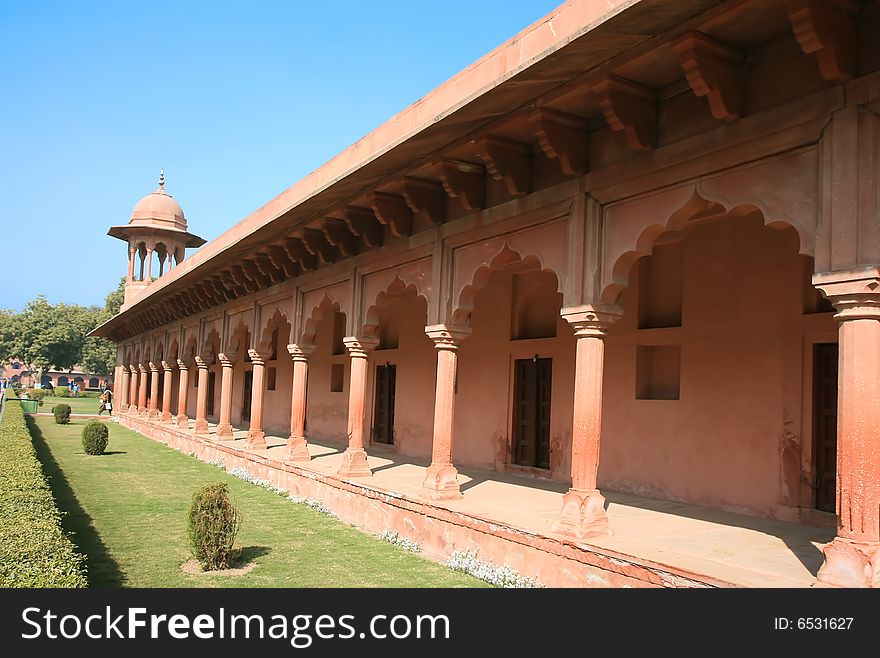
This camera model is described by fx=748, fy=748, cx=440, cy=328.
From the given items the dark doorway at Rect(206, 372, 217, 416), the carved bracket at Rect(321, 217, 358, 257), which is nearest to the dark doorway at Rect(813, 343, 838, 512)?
the carved bracket at Rect(321, 217, 358, 257)

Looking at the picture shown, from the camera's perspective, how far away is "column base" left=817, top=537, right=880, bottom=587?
14.1ft

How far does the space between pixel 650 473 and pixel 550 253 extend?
312 cm

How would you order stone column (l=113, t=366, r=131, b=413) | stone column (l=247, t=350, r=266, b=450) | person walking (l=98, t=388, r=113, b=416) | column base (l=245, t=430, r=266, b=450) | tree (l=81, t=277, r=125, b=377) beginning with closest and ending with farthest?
column base (l=245, t=430, r=266, b=450) → stone column (l=247, t=350, r=266, b=450) → stone column (l=113, t=366, r=131, b=413) → person walking (l=98, t=388, r=113, b=416) → tree (l=81, t=277, r=125, b=377)

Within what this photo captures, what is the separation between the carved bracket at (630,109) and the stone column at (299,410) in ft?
25.4

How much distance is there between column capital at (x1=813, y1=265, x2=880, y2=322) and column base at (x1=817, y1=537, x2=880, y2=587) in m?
1.35

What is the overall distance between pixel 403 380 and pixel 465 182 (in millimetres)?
6611

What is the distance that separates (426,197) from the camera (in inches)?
347

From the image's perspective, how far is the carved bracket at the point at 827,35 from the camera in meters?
4.50

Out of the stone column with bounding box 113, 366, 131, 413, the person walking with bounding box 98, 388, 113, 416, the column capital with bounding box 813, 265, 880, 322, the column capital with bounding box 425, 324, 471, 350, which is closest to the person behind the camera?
the column capital with bounding box 813, 265, 880, 322

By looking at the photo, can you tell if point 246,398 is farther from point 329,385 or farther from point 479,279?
point 479,279

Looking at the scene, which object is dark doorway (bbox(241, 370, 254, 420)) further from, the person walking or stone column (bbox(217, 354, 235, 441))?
the person walking

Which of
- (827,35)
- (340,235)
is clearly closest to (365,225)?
(340,235)
